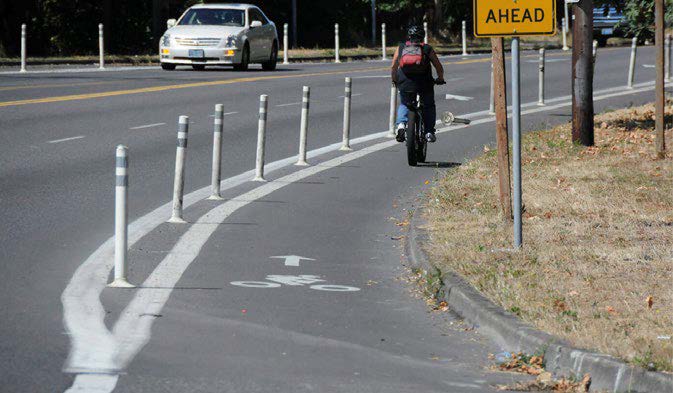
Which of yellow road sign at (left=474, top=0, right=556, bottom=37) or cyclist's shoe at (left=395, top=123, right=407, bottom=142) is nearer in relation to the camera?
yellow road sign at (left=474, top=0, right=556, bottom=37)

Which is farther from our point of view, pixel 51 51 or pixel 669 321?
pixel 51 51

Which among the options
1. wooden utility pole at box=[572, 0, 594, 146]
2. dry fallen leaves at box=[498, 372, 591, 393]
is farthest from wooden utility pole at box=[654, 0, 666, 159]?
dry fallen leaves at box=[498, 372, 591, 393]

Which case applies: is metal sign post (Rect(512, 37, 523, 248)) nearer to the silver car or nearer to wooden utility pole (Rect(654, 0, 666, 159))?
wooden utility pole (Rect(654, 0, 666, 159))

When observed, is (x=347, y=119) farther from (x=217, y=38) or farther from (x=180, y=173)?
(x=217, y=38)

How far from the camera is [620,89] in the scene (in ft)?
107

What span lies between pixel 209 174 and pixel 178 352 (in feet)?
29.3

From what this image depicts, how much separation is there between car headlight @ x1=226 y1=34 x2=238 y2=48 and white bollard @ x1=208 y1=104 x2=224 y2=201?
21.3 m

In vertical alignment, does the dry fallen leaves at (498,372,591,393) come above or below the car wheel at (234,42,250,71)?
below

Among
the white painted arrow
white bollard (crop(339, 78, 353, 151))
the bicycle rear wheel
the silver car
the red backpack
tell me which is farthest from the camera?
the silver car

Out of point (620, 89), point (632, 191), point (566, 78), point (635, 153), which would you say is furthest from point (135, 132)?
point (566, 78)

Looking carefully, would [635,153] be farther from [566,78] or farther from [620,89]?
[566,78]

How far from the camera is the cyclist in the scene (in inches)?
662

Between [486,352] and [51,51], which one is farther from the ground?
[51,51]

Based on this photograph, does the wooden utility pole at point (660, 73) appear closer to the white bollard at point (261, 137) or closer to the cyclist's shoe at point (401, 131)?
the cyclist's shoe at point (401, 131)
